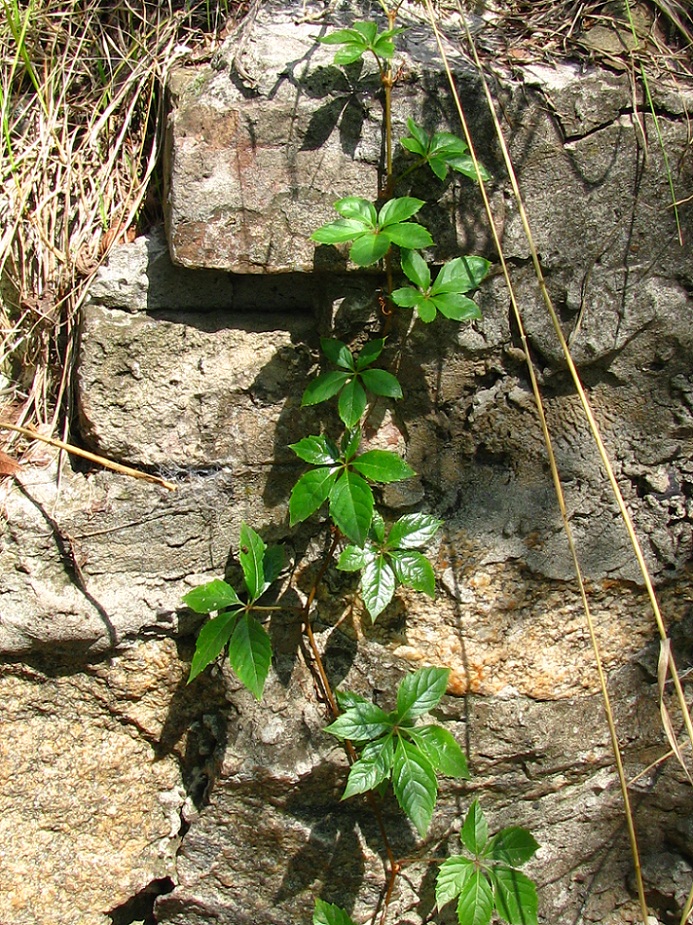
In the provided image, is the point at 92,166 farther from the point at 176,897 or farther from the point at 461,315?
the point at 176,897

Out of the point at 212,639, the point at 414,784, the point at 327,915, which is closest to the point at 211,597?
the point at 212,639

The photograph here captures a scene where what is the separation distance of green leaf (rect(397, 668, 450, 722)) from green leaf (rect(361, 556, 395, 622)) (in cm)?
14

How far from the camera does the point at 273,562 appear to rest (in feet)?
4.92

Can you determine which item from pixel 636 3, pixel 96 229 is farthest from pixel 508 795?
pixel 636 3

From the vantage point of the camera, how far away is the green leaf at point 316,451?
1414 mm

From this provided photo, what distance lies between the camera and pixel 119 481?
1.53m

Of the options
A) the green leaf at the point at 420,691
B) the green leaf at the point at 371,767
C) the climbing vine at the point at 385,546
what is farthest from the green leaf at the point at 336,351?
the green leaf at the point at 371,767

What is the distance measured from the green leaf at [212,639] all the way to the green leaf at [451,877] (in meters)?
0.56

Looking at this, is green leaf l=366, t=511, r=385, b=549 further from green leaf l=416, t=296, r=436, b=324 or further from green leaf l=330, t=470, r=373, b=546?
green leaf l=416, t=296, r=436, b=324

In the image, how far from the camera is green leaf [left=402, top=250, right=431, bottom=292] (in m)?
1.42

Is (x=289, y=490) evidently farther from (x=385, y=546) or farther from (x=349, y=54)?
(x=349, y=54)

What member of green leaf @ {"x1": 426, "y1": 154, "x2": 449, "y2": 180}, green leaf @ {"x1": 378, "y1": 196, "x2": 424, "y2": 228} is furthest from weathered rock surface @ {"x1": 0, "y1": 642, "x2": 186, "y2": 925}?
green leaf @ {"x1": 426, "y1": 154, "x2": 449, "y2": 180}

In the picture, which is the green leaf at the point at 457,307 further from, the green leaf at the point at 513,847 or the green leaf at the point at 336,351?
the green leaf at the point at 513,847

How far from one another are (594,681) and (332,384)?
2.61 ft
